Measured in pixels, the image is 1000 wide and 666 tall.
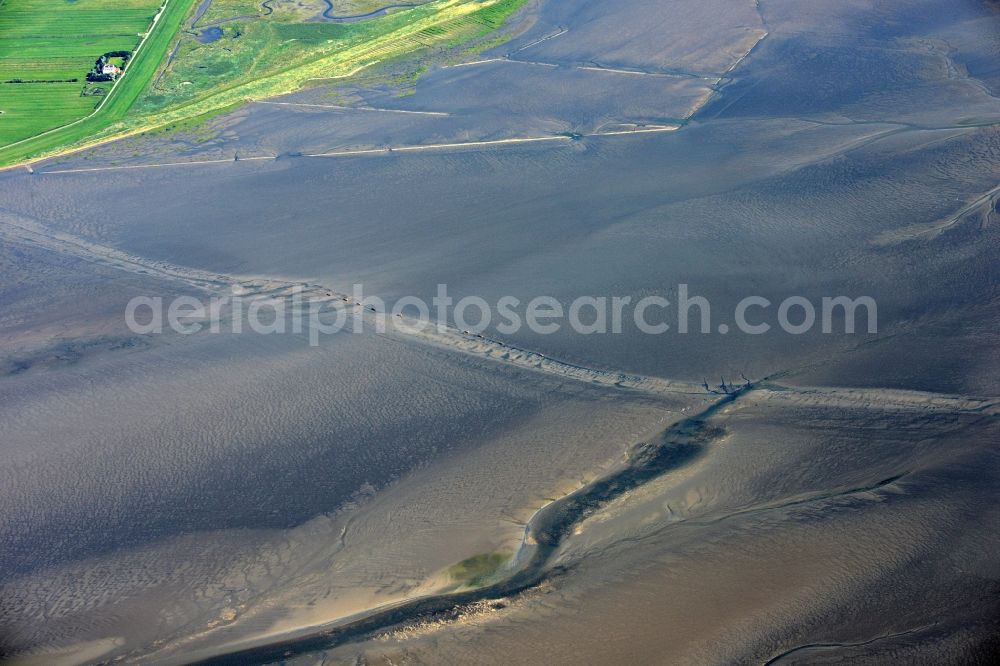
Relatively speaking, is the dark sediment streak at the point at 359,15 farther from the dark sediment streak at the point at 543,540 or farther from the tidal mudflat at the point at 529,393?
the dark sediment streak at the point at 543,540

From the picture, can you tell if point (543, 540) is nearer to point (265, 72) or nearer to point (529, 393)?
point (529, 393)

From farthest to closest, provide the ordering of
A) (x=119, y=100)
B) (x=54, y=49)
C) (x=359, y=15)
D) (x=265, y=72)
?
(x=359, y=15) < (x=54, y=49) < (x=265, y=72) < (x=119, y=100)

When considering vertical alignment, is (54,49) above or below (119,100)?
above

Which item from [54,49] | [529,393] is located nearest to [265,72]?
[54,49]

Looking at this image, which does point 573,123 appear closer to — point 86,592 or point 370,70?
point 370,70

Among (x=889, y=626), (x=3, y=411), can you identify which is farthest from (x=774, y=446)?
(x=3, y=411)

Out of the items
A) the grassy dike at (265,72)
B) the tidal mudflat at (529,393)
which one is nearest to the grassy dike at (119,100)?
the grassy dike at (265,72)
